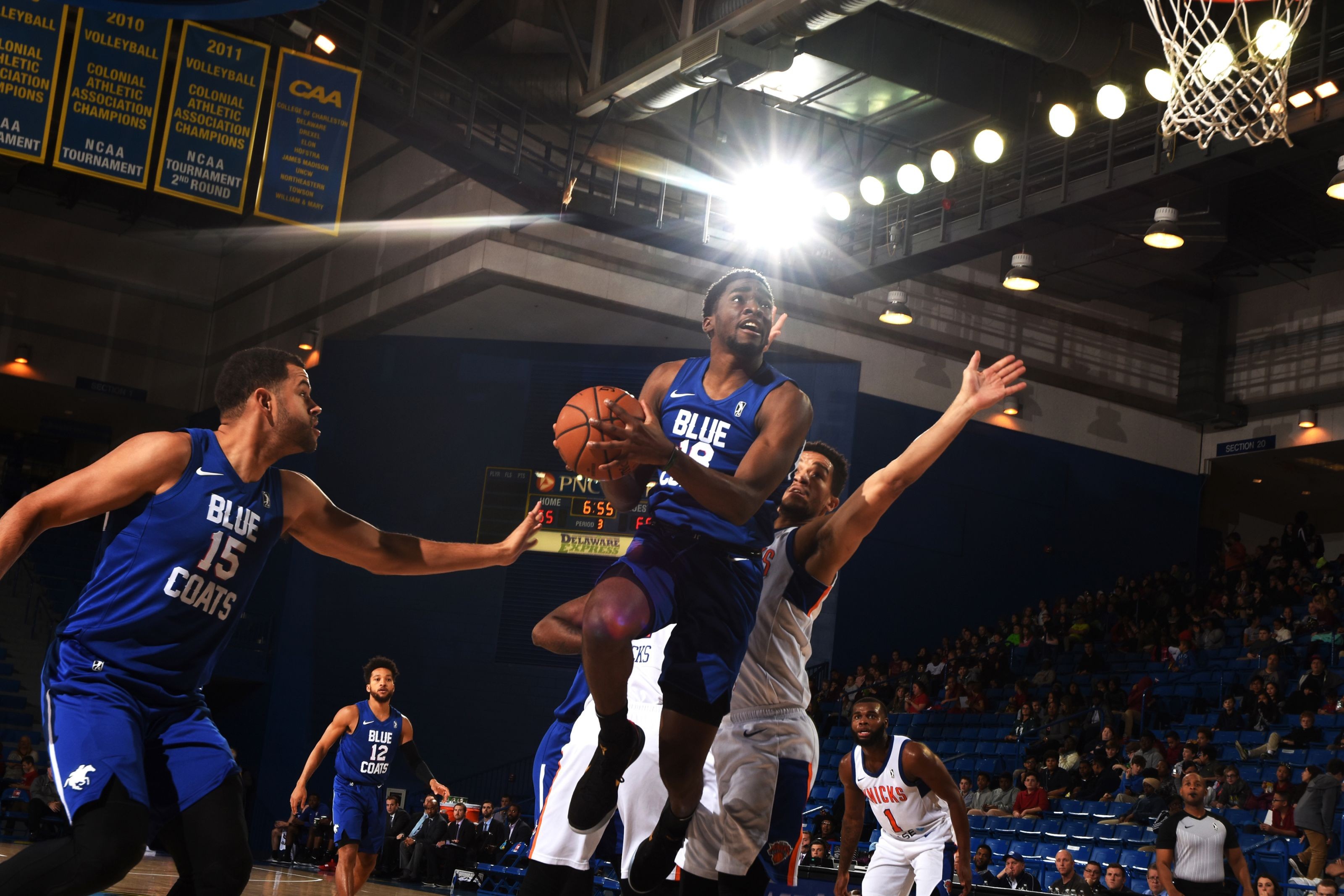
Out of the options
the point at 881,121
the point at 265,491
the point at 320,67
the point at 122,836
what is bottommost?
the point at 122,836

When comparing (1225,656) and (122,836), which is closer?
(122,836)

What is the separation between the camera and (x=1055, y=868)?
1192cm

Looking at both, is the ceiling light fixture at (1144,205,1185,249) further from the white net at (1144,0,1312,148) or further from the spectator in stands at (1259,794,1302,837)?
the spectator in stands at (1259,794,1302,837)

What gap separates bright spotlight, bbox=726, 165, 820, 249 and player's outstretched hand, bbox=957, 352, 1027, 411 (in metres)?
13.6

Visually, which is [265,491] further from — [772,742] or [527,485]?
[527,485]

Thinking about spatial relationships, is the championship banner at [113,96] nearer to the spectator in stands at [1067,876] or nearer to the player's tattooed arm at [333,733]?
the player's tattooed arm at [333,733]

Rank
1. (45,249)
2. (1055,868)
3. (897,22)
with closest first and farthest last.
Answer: (1055,868)
(897,22)
(45,249)

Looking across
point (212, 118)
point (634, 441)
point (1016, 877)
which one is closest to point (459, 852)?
point (1016, 877)

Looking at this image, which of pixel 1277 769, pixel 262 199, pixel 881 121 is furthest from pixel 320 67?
pixel 1277 769

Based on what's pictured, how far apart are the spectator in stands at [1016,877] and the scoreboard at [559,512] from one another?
8935 mm

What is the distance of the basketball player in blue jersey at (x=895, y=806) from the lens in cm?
734

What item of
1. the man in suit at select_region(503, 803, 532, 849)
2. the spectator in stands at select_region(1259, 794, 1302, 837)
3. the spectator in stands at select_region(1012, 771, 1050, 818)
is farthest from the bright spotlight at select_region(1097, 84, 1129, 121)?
the man in suit at select_region(503, 803, 532, 849)

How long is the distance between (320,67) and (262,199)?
160 cm

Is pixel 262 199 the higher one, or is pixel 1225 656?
pixel 262 199
